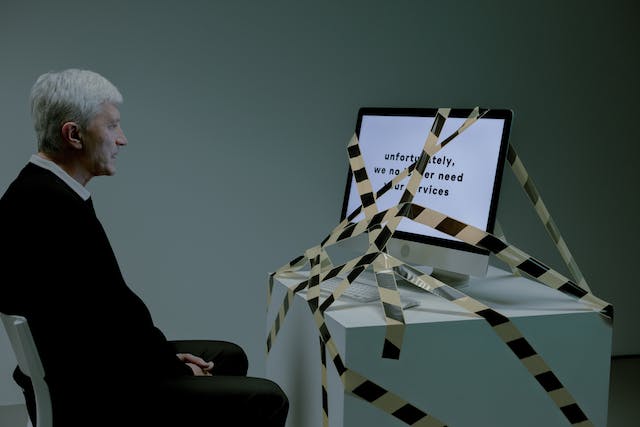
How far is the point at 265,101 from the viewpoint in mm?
2949

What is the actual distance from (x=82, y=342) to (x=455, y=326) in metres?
0.75

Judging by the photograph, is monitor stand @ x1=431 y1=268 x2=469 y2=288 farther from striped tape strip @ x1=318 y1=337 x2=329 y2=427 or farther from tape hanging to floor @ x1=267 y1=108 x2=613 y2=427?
striped tape strip @ x1=318 y1=337 x2=329 y2=427

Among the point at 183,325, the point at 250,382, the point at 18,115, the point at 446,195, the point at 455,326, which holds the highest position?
the point at 18,115

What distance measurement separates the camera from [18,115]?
A: 2699 mm

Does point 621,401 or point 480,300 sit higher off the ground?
point 480,300

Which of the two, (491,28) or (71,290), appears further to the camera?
(491,28)

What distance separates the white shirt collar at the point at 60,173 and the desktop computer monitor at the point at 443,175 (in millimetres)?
675

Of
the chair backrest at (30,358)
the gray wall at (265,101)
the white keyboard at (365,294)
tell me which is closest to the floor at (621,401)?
the gray wall at (265,101)

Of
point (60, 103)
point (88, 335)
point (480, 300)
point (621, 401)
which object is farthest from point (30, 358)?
point (621, 401)

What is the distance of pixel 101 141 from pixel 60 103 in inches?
5.0

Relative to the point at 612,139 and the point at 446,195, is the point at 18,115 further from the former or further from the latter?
the point at 612,139

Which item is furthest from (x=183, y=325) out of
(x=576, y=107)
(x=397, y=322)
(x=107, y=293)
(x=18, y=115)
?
(x=576, y=107)

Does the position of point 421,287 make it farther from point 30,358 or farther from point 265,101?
point 265,101

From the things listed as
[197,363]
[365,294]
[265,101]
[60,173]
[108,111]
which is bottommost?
[197,363]
